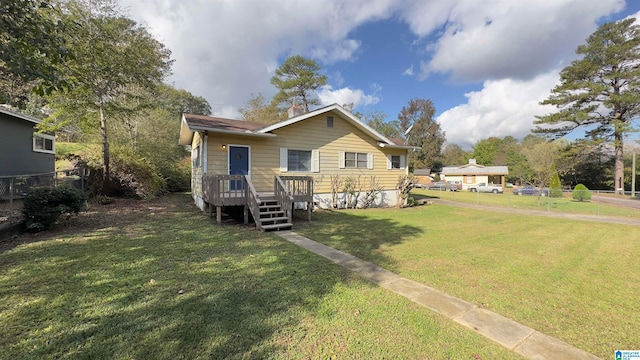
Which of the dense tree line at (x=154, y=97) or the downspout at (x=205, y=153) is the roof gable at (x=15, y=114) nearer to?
the dense tree line at (x=154, y=97)

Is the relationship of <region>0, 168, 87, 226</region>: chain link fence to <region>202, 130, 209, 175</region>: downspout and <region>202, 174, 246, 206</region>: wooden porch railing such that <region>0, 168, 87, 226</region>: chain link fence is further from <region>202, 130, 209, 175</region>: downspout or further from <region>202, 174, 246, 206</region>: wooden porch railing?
<region>202, 174, 246, 206</region>: wooden porch railing

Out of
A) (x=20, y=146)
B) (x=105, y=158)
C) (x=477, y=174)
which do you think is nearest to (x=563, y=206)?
(x=105, y=158)

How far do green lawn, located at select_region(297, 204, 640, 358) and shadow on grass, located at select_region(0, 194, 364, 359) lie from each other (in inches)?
69.2

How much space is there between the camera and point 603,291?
4.00 metres

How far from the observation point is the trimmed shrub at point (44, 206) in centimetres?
642

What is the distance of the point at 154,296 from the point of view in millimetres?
3420

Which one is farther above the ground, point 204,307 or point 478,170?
point 478,170

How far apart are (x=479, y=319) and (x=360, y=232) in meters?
4.78

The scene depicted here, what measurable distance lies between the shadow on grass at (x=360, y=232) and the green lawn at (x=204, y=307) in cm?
16

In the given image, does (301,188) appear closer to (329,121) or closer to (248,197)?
(248,197)

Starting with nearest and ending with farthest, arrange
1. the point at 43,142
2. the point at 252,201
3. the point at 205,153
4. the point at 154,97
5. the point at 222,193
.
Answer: the point at 252,201 → the point at 222,193 → the point at 205,153 → the point at 43,142 → the point at 154,97

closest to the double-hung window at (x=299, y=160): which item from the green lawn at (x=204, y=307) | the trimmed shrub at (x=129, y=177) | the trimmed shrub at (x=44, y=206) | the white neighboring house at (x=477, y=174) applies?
the green lawn at (x=204, y=307)

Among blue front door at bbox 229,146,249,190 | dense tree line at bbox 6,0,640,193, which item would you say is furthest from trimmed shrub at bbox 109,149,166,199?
blue front door at bbox 229,146,249,190

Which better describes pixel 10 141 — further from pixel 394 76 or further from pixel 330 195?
pixel 394 76
